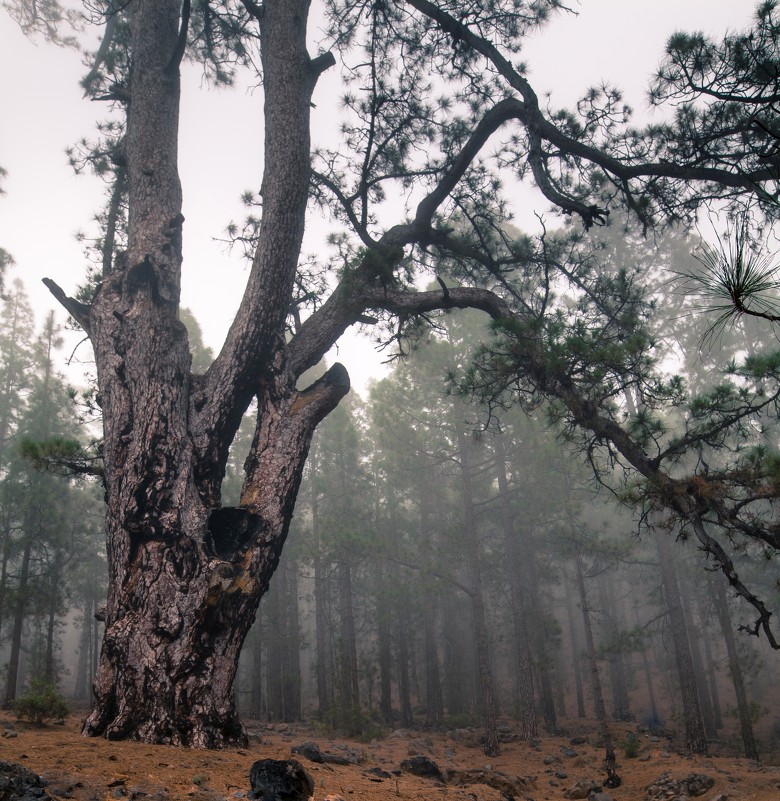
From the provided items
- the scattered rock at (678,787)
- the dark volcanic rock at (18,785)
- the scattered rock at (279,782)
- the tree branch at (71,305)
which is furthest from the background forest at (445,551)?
the dark volcanic rock at (18,785)

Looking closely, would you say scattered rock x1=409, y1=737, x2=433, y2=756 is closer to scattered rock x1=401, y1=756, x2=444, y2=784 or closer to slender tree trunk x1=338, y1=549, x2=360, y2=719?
slender tree trunk x1=338, y1=549, x2=360, y2=719

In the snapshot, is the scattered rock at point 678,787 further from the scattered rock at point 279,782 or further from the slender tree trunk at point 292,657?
the slender tree trunk at point 292,657

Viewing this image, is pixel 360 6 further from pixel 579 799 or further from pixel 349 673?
pixel 349 673

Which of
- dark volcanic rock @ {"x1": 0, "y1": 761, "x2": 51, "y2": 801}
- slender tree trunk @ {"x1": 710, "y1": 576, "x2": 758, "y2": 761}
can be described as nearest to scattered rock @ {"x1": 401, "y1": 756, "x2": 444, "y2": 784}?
dark volcanic rock @ {"x1": 0, "y1": 761, "x2": 51, "y2": 801}

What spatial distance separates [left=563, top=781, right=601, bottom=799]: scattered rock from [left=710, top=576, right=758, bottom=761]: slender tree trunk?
23.6ft

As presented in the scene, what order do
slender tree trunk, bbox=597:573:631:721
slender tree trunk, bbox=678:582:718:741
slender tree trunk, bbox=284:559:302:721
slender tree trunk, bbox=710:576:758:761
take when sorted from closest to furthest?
1. slender tree trunk, bbox=710:576:758:761
2. slender tree trunk, bbox=678:582:718:741
3. slender tree trunk, bbox=284:559:302:721
4. slender tree trunk, bbox=597:573:631:721

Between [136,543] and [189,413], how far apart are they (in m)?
1.43

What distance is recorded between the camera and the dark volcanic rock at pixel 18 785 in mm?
2344

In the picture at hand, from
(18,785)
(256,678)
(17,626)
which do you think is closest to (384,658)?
(256,678)

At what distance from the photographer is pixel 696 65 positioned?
16.1ft

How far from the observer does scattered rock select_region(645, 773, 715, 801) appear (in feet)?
25.1

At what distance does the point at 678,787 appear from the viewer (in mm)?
7918

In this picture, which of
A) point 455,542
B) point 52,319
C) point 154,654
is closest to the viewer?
point 154,654

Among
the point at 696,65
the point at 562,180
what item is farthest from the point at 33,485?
the point at 696,65
